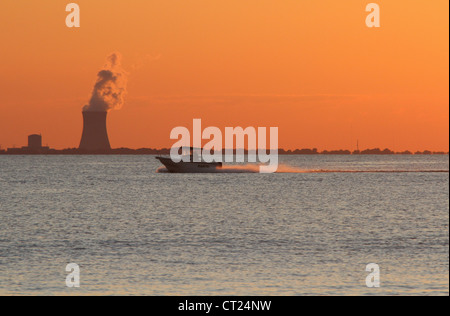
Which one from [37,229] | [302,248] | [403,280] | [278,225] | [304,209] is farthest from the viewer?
[304,209]

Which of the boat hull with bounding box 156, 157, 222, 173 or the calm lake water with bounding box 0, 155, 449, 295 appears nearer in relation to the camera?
the calm lake water with bounding box 0, 155, 449, 295

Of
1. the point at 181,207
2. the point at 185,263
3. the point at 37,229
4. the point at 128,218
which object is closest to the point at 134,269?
the point at 185,263

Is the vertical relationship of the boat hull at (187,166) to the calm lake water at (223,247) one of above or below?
above

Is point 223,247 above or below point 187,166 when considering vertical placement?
below

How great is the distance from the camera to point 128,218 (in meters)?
68.6

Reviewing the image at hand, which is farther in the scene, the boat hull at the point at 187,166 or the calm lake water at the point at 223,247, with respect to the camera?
the boat hull at the point at 187,166

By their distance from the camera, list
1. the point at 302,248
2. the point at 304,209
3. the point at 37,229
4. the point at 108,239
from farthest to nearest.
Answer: the point at 304,209, the point at 37,229, the point at 108,239, the point at 302,248

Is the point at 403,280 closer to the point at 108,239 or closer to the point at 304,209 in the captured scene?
the point at 108,239

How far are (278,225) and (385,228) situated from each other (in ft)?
30.6

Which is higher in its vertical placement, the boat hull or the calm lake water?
the boat hull

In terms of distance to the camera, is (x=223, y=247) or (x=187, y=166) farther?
(x=187, y=166)
